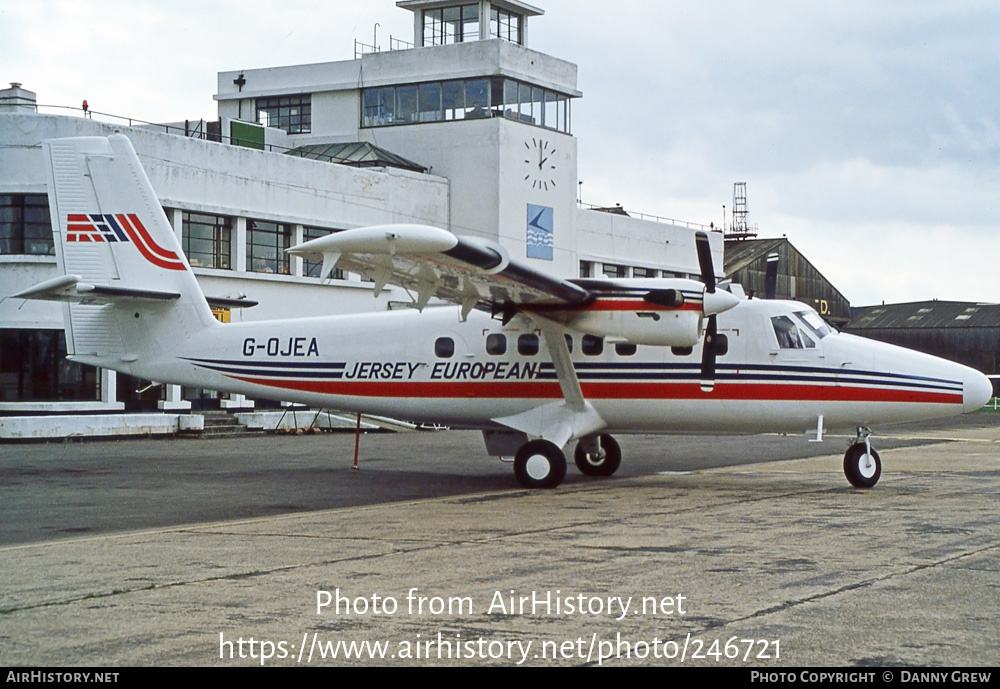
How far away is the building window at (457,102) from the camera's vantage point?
46219 millimetres

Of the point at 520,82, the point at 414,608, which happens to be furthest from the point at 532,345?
the point at 520,82

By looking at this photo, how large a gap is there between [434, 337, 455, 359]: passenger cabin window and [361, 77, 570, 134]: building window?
27.8 meters

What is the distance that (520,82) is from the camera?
154 feet

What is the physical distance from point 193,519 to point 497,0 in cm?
3723

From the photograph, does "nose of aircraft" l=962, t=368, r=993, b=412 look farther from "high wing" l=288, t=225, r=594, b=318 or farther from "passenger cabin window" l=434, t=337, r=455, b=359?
"passenger cabin window" l=434, t=337, r=455, b=359

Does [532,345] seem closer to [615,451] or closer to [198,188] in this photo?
[615,451]

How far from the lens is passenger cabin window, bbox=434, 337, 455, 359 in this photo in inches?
781

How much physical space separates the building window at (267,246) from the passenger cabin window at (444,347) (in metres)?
20.9

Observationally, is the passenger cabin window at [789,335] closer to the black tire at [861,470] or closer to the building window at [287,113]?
the black tire at [861,470]

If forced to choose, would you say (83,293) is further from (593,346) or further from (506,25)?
(506,25)

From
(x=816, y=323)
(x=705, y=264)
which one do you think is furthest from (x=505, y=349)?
(x=816, y=323)

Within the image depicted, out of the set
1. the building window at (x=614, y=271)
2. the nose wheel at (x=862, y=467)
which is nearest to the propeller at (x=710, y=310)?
the nose wheel at (x=862, y=467)

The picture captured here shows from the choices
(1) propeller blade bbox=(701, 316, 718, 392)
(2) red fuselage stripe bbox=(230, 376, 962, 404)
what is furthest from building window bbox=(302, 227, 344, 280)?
(1) propeller blade bbox=(701, 316, 718, 392)

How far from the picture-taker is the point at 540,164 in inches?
1898
